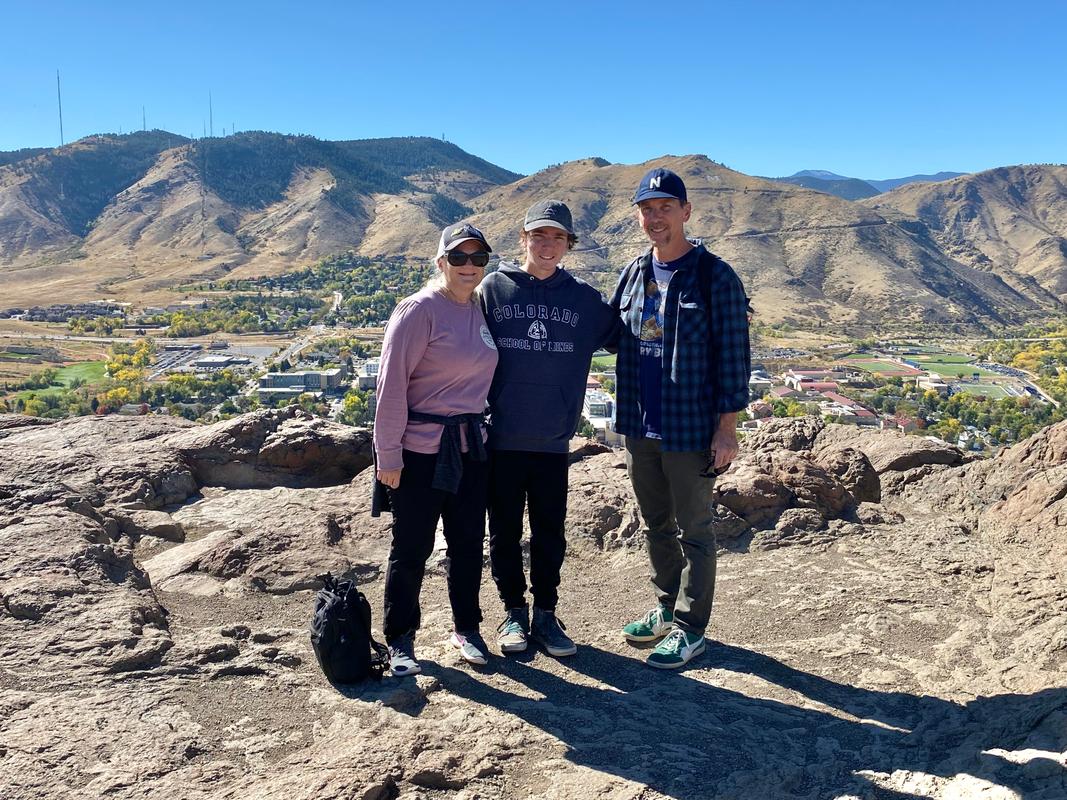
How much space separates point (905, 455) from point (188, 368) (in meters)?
66.3

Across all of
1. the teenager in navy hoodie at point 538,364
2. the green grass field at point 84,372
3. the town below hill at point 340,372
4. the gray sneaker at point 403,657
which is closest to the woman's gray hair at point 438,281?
the teenager in navy hoodie at point 538,364

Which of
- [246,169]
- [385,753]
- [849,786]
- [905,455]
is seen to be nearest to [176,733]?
[385,753]

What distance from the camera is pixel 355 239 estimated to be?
150m

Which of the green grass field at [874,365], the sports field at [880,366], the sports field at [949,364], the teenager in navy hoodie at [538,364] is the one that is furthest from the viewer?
the green grass field at [874,365]

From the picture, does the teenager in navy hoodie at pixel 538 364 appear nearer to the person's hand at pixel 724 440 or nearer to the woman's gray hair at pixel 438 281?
the woman's gray hair at pixel 438 281

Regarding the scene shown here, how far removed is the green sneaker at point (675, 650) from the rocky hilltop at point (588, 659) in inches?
2.6

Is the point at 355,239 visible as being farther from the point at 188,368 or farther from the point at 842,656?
the point at 842,656

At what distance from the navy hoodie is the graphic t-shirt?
313 millimetres

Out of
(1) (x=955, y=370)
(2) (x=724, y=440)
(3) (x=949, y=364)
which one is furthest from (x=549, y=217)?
(3) (x=949, y=364)

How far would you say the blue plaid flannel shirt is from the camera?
4195 millimetres

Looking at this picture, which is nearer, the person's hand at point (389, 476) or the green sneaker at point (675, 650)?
the person's hand at point (389, 476)

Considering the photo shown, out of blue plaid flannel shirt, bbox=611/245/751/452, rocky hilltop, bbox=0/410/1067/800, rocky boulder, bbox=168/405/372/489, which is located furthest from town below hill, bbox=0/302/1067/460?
blue plaid flannel shirt, bbox=611/245/751/452

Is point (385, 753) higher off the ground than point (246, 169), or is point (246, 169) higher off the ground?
point (246, 169)

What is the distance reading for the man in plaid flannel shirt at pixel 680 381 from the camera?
4.23 m
